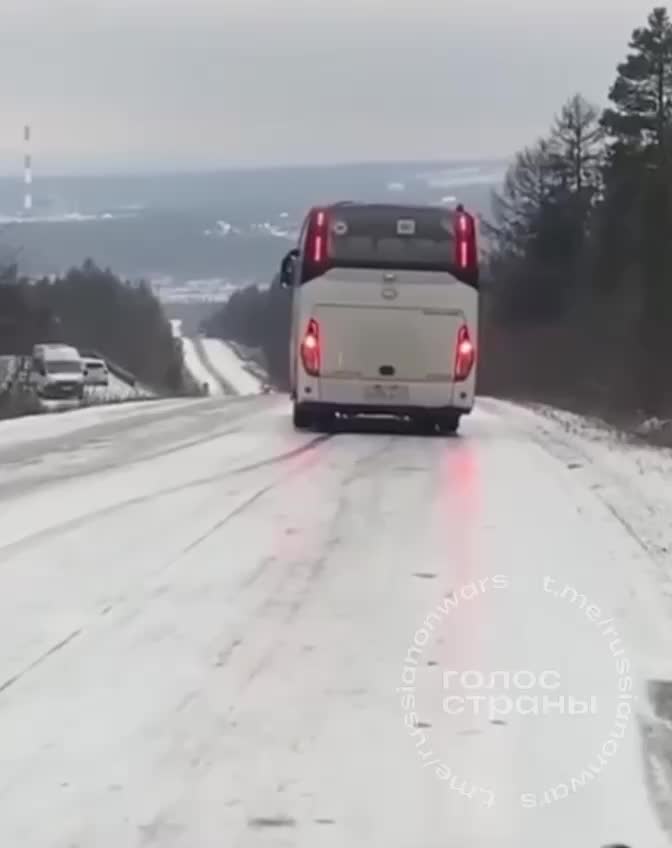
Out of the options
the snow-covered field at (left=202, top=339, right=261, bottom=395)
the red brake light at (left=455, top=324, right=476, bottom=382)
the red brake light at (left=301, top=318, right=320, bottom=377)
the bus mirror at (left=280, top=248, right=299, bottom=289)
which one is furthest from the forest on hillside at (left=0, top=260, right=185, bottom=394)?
the red brake light at (left=455, top=324, right=476, bottom=382)

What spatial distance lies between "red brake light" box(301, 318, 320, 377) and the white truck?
1478 inches

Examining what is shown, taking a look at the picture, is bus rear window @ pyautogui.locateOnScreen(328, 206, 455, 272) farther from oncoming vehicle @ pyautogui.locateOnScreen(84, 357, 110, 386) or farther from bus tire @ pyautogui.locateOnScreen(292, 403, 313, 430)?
oncoming vehicle @ pyautogui.locateOnScreen(84, 357, 110, 386)

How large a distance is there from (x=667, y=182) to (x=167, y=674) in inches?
2462

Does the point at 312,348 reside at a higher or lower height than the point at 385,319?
lower

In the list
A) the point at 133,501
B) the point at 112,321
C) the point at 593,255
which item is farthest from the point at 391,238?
the point at 112,321

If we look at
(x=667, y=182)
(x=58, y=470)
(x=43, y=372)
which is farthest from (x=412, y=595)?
(x=667, y=182)

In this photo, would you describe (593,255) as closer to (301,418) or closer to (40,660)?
(301,418)

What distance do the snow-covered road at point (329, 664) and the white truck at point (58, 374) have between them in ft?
157

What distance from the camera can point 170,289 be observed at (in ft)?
652

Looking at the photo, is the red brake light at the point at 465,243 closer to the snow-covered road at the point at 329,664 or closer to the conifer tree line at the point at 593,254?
the snow-covered road at the point at 329,664

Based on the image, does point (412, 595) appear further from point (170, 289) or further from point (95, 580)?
point (170, 289)

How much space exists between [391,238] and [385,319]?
1.22 metres

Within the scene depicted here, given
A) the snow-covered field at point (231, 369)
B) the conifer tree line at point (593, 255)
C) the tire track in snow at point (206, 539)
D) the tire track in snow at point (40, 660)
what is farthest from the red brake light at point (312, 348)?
the snow-covered field at point (231, 369)

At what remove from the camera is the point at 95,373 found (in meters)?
76.0
